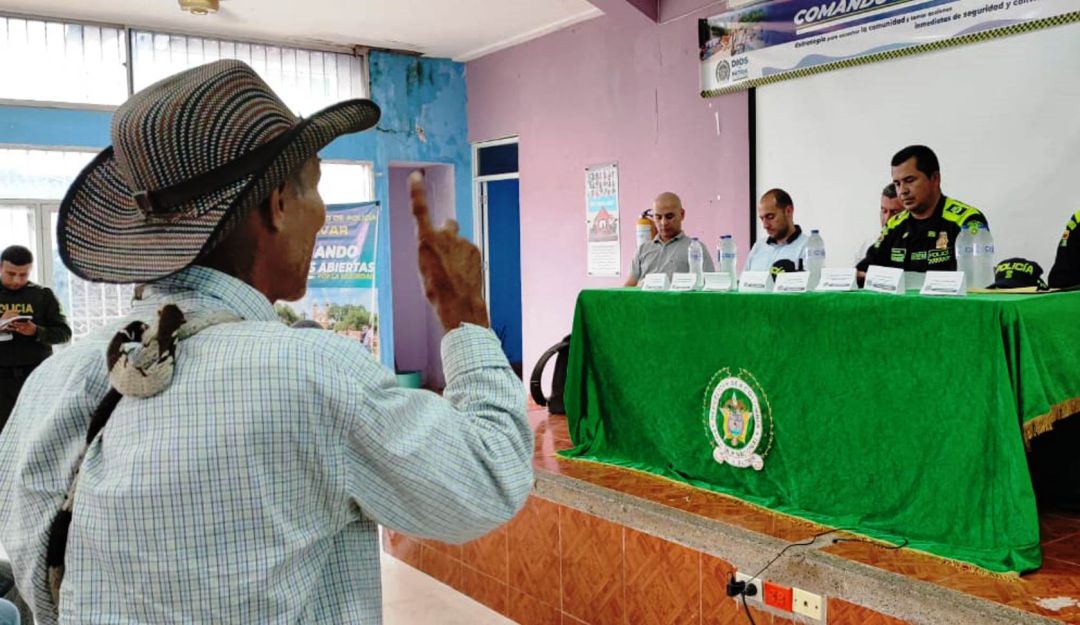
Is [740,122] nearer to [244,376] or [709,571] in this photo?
[709,571]

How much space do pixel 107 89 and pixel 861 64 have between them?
17.1ft

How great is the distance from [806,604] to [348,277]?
4.07 metres

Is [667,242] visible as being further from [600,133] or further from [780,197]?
[600,133]

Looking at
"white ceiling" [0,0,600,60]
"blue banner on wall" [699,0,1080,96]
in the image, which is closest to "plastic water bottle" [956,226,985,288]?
"blue banner on wall" [699,0,1080,96]

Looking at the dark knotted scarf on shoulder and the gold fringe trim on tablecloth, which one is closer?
the dark knotted scarf on shoulder

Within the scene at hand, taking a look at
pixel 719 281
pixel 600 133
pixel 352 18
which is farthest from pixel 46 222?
pixel 719 281

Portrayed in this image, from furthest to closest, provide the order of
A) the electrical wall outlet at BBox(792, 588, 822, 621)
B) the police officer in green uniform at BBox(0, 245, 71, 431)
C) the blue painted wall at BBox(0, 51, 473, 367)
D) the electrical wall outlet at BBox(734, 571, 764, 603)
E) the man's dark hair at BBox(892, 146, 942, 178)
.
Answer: the blue painted wall at BBox(0, 51, 473, 367) → the police officer in green uniform at BBox(0, 245, 71, 431) → the man's dark hair at BBox(892, 146, 942, 178) → the electrical wall outlet at BBox(734, 571, 764, 603) → the electrical wall outlet at BBox(792, 588, 822, 621)

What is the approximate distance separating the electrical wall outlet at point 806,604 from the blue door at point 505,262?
600 centimetres

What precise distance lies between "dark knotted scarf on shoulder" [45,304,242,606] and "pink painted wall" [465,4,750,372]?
4.97 meters

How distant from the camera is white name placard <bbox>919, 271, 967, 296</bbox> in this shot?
2.37 m

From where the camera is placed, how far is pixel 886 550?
2379mm

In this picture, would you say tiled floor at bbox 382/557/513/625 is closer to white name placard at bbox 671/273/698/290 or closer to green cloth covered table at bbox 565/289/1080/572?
green cloth covered table at bbox 565/289/1080/572

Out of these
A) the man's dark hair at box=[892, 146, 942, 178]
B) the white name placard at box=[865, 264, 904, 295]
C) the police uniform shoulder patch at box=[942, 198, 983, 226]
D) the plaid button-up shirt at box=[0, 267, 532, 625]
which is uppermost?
the man's dark hair at box=[892, 146, 942, 178]

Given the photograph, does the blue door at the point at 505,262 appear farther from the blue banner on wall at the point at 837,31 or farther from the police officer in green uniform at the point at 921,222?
the police officer in green uniform at the point at 921,222
